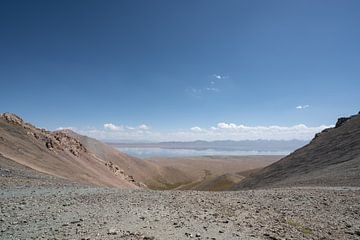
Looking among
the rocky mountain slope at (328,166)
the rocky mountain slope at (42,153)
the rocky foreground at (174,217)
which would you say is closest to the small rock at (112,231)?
the rocky foreground at (174,217)

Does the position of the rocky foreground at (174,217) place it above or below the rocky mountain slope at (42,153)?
below

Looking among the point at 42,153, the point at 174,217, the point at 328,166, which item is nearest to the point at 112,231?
the point at 174,217

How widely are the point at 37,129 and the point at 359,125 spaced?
5132cm

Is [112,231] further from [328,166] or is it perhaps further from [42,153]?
[42,153]

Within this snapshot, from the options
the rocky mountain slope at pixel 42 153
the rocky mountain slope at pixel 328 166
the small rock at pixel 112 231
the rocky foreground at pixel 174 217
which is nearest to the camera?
the small rock at pixel 112 231

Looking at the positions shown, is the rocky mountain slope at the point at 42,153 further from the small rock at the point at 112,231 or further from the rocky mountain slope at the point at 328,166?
the rocky mountain slope at the point at 328,166

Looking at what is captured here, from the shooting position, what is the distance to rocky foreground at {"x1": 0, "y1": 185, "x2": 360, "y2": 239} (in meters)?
10.5

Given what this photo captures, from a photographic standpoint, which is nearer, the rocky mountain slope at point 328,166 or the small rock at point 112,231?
the small rock at point 112,231

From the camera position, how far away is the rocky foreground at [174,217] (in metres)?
10.5

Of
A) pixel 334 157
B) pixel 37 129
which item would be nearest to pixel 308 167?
pixel 334 157

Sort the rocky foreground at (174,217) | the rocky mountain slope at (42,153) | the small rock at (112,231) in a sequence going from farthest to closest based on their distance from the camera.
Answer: the rocky mountain slope at (42,153)
the rocky foreground at (174,217)
the small rock at (112,231)

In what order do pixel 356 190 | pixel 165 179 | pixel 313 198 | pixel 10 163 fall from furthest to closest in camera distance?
1. pixel 165 179
2. pixel 10 163
3. pixel 356 190
4. pixel 313 198

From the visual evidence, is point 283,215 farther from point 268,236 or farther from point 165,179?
point 165,179

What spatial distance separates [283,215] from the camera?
538 inches
